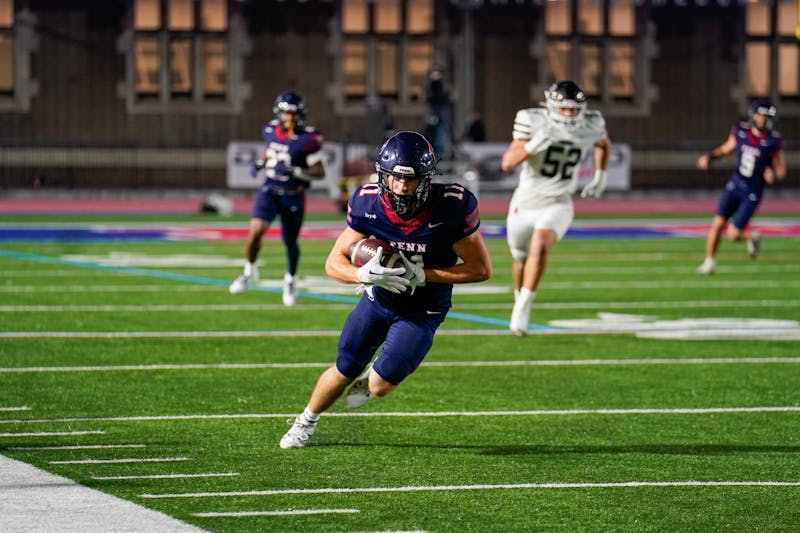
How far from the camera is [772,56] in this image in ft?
122

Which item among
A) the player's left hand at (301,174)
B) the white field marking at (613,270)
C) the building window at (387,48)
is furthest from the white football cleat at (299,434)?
the building window at (387,48)

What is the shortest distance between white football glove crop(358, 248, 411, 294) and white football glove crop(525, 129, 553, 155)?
5406 mm

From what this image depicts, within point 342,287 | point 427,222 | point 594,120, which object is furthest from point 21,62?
point 427,222

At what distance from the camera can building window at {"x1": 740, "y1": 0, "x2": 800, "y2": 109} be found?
37.3 m

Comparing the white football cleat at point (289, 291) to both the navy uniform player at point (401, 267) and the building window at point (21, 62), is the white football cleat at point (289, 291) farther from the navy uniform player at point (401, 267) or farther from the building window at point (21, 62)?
the building window at point (21, 62)

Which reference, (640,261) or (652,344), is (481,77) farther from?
(652,344)

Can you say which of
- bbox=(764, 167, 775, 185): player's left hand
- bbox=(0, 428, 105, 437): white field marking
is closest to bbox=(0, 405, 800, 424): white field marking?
bbox=(0, 428, 105, 437): white field marking

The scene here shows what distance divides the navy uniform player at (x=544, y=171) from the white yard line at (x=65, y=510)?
6048 mm

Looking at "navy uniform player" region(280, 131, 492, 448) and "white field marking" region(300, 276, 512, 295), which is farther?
"white field marking" region(300, 276, 512, 295)

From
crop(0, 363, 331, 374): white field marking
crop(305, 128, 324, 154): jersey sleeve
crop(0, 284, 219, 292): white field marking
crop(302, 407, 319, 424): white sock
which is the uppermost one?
crop(305, 128, 324, 154): jersey sleeve

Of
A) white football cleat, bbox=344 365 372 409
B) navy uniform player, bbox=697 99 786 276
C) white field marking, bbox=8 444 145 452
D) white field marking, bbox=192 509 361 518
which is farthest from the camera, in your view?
navy uniform player, bbox=697 99 786 276

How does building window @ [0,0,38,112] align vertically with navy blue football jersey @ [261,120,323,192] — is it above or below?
above

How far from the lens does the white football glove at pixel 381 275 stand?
25.0 feet

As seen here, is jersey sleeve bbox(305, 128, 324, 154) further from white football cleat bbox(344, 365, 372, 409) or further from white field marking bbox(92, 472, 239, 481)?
white field marking bbox(92, 472, 239, 481)
